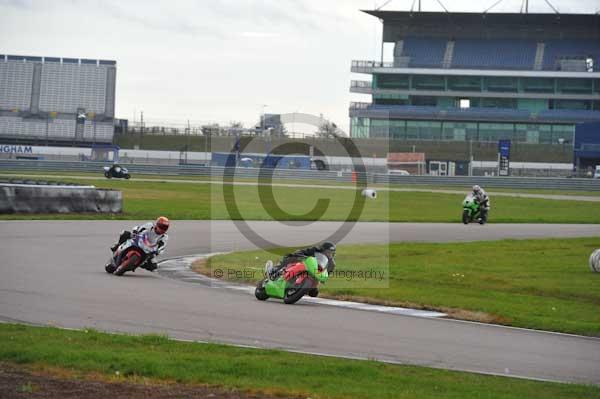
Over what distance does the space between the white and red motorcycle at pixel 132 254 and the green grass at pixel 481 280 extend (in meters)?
1.79

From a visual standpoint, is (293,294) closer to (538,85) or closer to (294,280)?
(294,280)

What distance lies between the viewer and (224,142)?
9012 cm

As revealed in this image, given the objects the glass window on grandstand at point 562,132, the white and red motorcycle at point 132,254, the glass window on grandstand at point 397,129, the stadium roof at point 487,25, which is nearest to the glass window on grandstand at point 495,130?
the glass window on grandstand at point 562,132

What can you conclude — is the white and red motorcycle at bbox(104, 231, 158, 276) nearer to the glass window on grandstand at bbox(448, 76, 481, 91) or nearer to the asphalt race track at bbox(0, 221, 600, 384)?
the asphalt race track at bbox(0, 221, 600, 384)

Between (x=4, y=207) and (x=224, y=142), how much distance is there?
199 ft

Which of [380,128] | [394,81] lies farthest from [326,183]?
[394,81]

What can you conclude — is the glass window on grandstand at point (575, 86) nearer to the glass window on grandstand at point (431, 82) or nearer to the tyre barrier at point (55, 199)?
the glass window on grandstand at point (431, 82)

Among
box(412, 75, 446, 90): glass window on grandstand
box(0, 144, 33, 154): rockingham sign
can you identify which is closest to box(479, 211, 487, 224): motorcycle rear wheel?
box(0, 144, 33, 154): rockingham sign

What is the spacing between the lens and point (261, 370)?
Answer: 9602 millimetres

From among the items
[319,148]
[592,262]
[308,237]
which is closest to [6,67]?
[319,148]

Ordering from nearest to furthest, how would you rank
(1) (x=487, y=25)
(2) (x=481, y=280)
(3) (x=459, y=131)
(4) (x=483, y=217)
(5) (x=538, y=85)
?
Result: (2) (x=481, y=280) < (4) (x=483, y=217) < (3) (x=459, y=131) < (5) (x=538, y=85) < (1) (x=487, y=25)

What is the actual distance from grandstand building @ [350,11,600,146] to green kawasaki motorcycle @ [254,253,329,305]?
265ft

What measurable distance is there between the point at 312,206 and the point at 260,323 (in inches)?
1235

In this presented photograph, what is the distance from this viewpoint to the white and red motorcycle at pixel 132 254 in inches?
681
